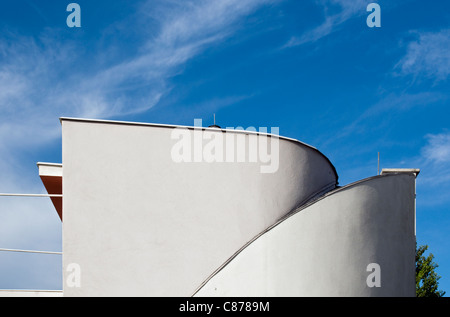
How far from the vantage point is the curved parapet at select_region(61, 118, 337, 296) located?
384 inches

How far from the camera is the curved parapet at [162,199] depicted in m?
9.76

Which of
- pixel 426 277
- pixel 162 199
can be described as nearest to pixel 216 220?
pixel 162 199

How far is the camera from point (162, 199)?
10.1 metres

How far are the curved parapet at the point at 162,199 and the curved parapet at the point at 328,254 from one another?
71 cm

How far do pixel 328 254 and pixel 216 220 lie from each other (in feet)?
7.90

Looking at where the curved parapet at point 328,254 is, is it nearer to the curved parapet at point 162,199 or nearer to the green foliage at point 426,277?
the curved parapet at point 162,199

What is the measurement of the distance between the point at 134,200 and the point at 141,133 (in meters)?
1.46

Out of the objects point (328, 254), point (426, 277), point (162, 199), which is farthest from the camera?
point (426, 277)

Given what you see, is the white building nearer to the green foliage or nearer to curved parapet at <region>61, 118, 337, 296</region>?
curved parapet at <region>61, 118, 337, 296</region>

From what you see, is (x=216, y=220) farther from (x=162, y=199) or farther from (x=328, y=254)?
(x=328, y=254)

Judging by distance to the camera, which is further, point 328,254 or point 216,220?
point 216,220

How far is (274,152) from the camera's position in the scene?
10445 mm
